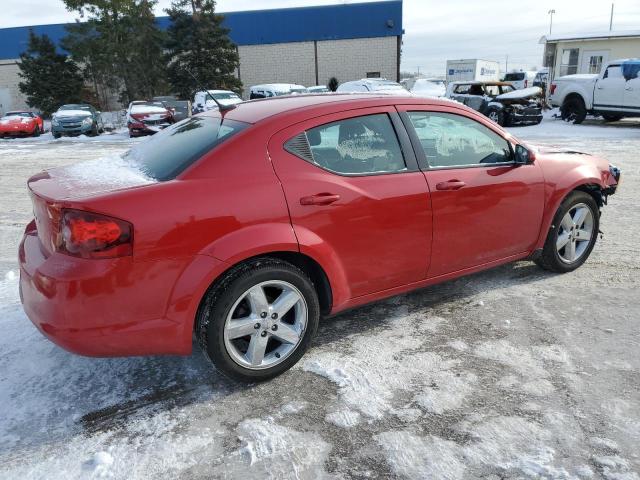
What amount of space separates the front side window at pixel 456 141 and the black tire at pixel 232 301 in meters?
1.28

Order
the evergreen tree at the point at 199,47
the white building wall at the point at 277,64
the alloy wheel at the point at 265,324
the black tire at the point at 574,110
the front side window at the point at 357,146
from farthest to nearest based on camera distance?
the white building wall at the point at 277,64 < the evergreen tree at the point at 199,47 < the black tire at the point at 574,110 < the front side window at the point at 357,146 < the alloy wheel at the point at 265,324

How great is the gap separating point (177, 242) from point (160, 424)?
950 millimetres

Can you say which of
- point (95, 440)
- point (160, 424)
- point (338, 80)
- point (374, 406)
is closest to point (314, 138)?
point (374, 406)

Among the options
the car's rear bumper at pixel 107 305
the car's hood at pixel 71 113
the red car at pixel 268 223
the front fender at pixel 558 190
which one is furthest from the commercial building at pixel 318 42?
the car's rear bumper at pixel 107 305

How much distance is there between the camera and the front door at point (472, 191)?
348 centimetres

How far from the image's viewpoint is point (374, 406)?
2.75m

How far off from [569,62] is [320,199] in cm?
2794

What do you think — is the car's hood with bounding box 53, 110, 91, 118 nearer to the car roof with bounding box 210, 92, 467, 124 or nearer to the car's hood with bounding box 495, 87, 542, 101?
the car's hood with bounding box 495, 87, 542, 101

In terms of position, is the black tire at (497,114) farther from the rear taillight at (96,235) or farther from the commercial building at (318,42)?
the commercial building at (318,42)

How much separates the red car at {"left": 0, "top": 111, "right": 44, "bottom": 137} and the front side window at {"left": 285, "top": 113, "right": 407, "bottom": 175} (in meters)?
21.2

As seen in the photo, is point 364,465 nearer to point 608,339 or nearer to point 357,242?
point 357,242

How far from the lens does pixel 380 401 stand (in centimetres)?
279

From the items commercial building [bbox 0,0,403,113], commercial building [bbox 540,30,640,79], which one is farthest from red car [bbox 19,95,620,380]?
commercial building [bbox 0,0,403,113]

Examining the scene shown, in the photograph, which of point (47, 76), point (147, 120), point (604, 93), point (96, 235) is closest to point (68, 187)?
point (96, 235)
